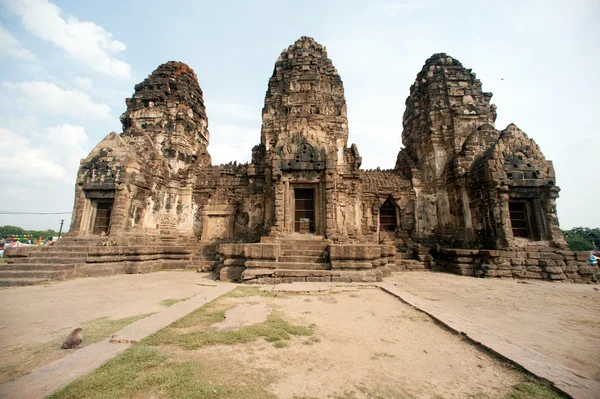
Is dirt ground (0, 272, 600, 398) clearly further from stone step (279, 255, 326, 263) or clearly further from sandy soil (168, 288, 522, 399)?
stone step (279, 255, 326, 263)

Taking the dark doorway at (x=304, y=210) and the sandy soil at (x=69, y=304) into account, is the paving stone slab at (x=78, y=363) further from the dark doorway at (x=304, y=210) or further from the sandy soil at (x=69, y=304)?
the dark doorway at (x=304, y=210)

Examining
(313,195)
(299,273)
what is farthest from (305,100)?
(299,273)

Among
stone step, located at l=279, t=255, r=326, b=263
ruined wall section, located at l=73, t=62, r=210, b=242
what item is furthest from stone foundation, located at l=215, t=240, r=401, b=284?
ruined wall section, located at l=73, t=62, r=210, b=242

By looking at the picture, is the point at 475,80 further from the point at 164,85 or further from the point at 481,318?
the point at 164,85

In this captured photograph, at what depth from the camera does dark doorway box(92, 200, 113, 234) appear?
1144 centimetres

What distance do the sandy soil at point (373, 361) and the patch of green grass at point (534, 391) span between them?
8 cm

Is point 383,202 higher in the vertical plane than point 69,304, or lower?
higher

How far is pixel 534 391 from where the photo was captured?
2.28 m

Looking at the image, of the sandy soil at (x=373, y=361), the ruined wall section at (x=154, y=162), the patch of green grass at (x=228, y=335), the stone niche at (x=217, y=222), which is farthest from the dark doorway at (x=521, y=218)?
the ruined wall section at (x=154, y=162)

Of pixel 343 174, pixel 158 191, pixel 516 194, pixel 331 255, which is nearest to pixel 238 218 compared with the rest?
pixel 158 191

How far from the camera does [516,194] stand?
1111 centimetres

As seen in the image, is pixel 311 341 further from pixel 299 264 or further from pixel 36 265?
pixel 36 265

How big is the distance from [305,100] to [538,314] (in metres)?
12.4

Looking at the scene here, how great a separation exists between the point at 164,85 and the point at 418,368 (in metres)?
18.3
